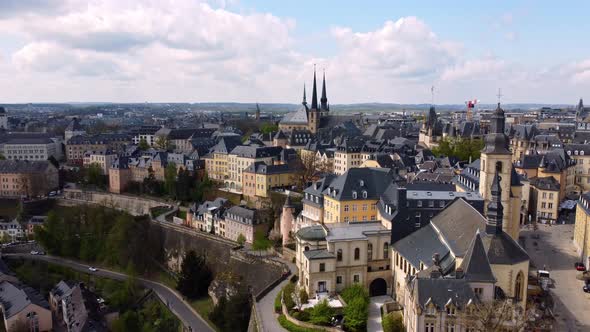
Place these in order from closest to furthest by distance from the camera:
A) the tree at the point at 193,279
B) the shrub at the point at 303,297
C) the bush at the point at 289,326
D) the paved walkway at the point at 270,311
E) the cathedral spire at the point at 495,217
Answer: the cathedral spire at the point at 495,217
the bush at the point at 289,326
the paved walkway at the point at 270,311
the shrub at the point at 303,297
the tree at the point at 193,279

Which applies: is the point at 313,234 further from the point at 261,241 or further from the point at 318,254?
the point at 261,241

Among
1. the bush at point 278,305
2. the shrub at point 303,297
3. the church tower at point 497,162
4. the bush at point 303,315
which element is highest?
the church tower at point 497,162

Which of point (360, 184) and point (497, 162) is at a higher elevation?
point (497, 162)

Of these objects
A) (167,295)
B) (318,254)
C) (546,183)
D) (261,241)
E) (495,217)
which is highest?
(495,217)

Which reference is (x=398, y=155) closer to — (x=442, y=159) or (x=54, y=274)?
(x=442, y=159)

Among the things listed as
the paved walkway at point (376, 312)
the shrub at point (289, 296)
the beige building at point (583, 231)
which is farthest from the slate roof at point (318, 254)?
the beige building at point (583, 231)

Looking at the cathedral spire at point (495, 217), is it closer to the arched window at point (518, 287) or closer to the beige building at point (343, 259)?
the arched window at point (518, 287)

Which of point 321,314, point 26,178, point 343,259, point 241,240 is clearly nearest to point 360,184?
point 343,259
